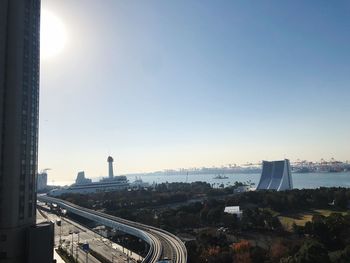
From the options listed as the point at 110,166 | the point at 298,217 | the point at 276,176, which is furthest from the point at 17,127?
the point at 110,166

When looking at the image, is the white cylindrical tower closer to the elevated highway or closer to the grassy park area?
the elevated highway

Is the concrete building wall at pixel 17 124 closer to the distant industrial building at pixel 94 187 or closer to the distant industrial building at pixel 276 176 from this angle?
the distant industrial building at pixel 276 176

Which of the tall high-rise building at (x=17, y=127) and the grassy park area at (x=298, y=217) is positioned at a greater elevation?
the tall high-rise building at (x=17, y=127)

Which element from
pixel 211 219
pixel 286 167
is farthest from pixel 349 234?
pixel 286 167

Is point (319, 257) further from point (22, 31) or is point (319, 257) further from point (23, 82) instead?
point (22, 31)

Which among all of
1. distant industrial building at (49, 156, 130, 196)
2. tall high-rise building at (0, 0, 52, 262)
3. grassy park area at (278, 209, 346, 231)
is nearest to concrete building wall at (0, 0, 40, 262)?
tall high-rise building at (0, 0, 52, 262)

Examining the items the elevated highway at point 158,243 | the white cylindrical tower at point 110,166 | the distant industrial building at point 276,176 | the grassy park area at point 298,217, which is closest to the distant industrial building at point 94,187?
the white cylindrical tower at point 110,166
